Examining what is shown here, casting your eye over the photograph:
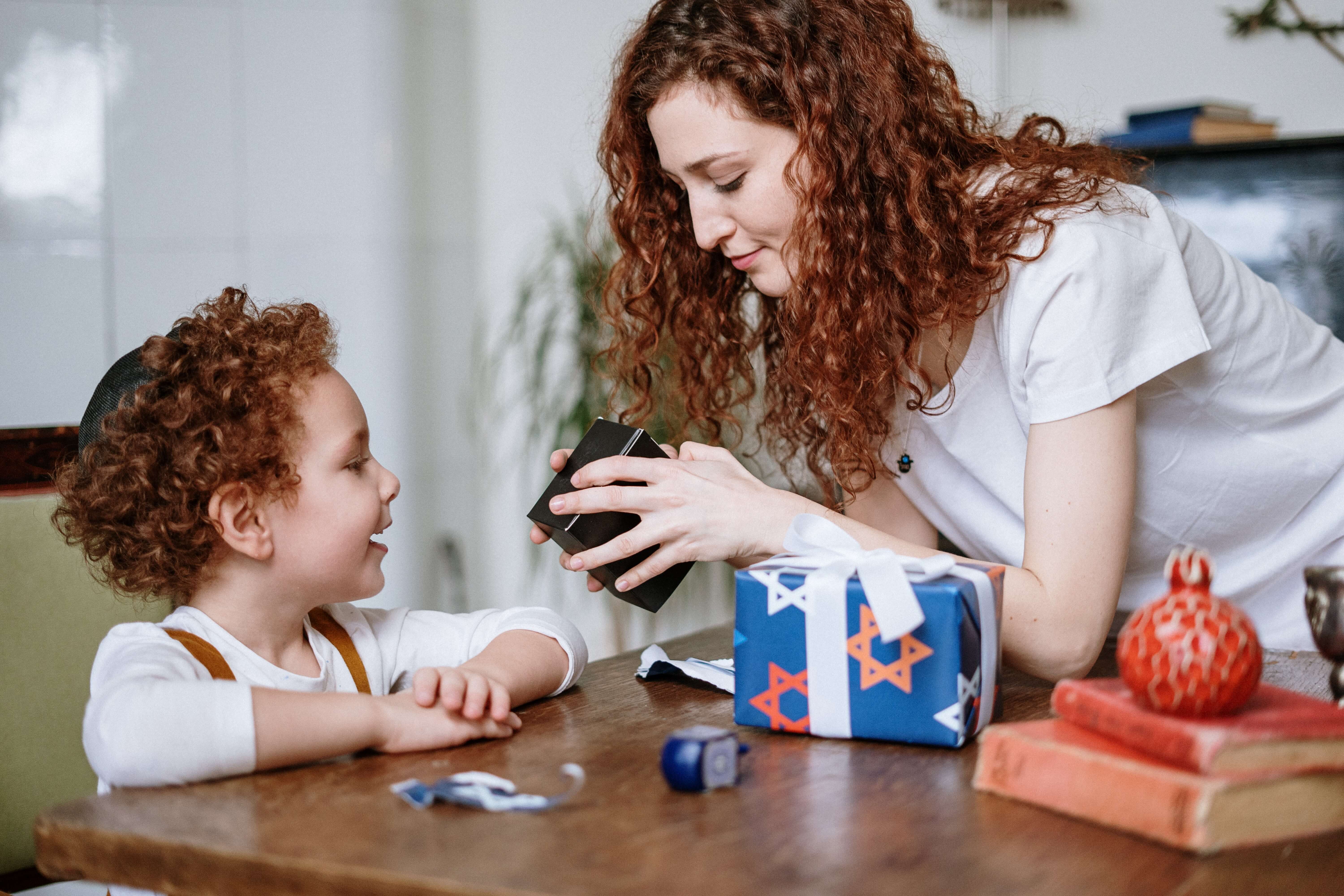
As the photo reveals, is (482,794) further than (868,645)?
No

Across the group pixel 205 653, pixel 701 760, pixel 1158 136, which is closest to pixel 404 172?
pixel 1158 136

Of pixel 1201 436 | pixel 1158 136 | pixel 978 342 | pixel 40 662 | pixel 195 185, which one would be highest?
pixel 1158 136

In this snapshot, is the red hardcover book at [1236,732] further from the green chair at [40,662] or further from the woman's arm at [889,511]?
the green chair at [40,662]

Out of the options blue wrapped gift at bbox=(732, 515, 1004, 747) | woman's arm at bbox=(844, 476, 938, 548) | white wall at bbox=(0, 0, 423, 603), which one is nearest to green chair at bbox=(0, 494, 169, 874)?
blue wrapped gift at bbox=(732, 515, 1004, 747)

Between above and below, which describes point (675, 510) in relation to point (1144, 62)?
below

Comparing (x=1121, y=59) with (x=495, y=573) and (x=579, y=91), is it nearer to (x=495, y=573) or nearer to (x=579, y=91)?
(x=579, y=91)

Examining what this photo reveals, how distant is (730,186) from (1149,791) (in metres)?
0.83

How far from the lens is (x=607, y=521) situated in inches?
46.6

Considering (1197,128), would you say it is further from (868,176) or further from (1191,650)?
(1191,650)

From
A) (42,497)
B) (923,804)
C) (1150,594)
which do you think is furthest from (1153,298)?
(42,497)

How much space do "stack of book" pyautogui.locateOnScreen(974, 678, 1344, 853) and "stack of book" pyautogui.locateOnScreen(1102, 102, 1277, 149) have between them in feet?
6.75

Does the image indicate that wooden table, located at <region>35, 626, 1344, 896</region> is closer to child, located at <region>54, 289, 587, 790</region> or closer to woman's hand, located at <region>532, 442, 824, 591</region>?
child, located at <region>54, 289, 587, 790</region>

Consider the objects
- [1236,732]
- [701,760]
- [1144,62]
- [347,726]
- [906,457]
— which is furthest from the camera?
[1144,62]

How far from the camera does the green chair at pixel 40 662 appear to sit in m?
1.21
